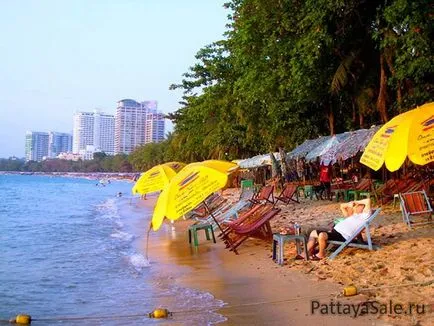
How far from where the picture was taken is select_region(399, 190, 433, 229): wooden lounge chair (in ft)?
31.4

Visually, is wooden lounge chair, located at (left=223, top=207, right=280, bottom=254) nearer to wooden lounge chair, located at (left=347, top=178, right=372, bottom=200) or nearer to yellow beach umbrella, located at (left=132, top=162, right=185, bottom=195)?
yellow beach umbrella, located at (left=132, top=162, right=185, bottom=195)

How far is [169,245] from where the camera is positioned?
41.9 feet

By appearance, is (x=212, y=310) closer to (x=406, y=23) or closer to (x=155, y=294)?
(x=155, y=294)

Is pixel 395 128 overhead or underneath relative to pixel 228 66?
underneath

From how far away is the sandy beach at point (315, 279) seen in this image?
5.43 meters

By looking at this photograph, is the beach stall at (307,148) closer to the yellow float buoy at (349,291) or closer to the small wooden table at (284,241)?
the small wooden table at (284,241)

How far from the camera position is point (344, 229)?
7941 millimetres

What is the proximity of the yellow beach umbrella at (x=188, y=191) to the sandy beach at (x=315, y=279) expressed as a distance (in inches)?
52.1

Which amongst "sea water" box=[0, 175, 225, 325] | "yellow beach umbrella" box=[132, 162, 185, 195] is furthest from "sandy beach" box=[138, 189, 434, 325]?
"yellow beach umbrella" box=[132, 162, 185, 195]

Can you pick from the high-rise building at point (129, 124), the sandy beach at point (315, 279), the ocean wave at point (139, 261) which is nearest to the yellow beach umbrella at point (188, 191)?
Result: the sandy beach at point (315, 279)

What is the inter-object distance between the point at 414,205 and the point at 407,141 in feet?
14.6

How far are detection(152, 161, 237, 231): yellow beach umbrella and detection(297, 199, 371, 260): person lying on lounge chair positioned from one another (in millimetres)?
1884

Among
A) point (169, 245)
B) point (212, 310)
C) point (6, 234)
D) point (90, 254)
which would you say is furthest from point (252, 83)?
point (212, 310)

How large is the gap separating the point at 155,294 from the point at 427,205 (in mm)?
5946
